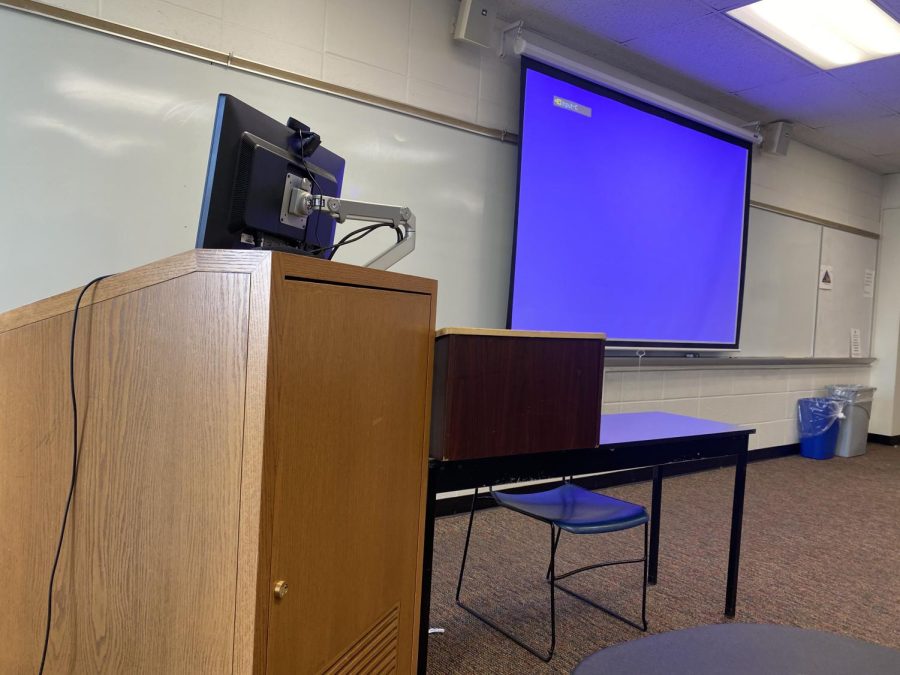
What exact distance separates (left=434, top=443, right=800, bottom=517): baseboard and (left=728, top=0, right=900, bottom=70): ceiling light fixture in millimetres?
2341

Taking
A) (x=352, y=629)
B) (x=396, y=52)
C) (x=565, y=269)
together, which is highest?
(x=396, y=52)

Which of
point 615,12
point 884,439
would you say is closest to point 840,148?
point 884,439

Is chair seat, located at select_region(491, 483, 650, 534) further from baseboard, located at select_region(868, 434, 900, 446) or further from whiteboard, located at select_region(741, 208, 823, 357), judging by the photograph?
baseboard, located at select_region(868, 434, 900, 446)

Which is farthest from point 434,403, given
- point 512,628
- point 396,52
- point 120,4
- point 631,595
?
point 396,52

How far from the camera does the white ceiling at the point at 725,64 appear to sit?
3.26 metres

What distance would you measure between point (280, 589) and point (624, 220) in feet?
11.2

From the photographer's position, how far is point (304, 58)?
267 cm

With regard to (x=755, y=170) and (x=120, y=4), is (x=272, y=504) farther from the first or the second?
(x=755, y=170)

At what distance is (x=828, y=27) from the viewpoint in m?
3.45

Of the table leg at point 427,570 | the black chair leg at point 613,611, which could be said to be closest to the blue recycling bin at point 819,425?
the black chair leg at point 613,611

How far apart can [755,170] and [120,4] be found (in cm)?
441

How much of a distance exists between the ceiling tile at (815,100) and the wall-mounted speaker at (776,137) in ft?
0.24

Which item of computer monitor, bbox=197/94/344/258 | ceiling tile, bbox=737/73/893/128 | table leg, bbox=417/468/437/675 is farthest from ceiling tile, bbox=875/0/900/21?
table leg, bbox=417/468/437/675

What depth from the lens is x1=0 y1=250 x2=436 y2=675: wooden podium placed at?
2.54 feet
